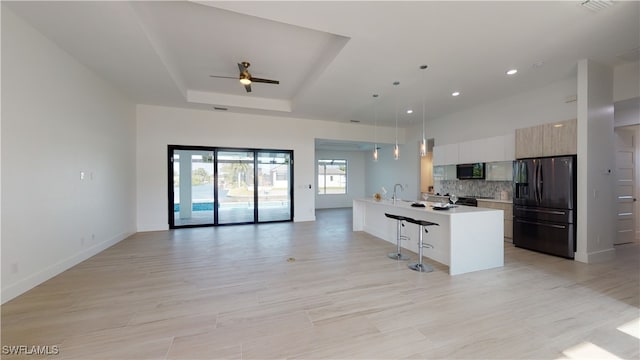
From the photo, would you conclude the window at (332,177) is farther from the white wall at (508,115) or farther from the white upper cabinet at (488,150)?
the white upper cabinet at (488,150)

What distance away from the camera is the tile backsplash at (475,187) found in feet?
19.0

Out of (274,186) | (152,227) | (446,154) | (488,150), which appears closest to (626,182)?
(488,150)

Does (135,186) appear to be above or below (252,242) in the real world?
above

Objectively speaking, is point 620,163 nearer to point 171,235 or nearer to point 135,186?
point 171,235

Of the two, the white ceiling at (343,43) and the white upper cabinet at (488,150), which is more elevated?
the white ceiling at (343,43)

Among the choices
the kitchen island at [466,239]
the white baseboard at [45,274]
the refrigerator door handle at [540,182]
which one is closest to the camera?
the white baseboard at [45,274]

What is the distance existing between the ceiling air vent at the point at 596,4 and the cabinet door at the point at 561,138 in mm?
2024

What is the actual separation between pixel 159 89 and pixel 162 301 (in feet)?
14.3

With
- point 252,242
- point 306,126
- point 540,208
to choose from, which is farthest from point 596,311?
point 306,126

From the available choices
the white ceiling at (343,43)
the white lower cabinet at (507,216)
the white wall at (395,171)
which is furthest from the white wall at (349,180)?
the white lower cabinet at (507,216)

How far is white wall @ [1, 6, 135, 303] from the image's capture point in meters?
2.68

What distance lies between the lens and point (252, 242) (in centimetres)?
507

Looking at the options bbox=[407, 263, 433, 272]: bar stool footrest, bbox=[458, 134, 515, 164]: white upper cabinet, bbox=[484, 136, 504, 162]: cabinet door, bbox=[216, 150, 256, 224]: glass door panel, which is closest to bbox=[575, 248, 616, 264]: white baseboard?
bbox=[458, 134, 515, 164]: white upper cabinet

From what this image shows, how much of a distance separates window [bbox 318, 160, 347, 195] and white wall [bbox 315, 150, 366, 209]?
7.3 inches
